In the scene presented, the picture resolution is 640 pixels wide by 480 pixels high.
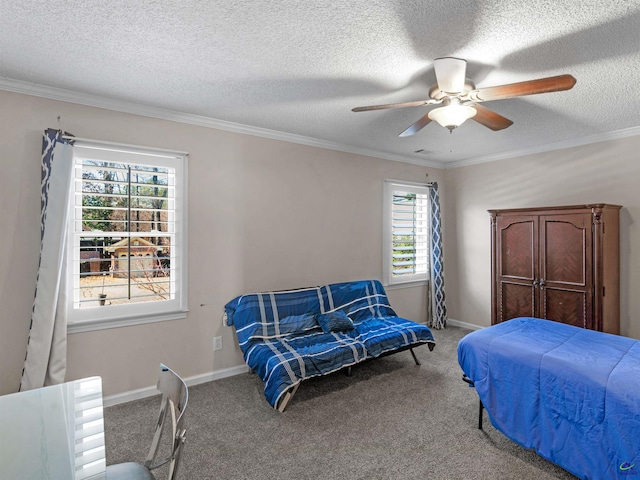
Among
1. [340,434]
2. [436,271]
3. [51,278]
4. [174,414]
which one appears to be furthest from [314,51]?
[436,271]

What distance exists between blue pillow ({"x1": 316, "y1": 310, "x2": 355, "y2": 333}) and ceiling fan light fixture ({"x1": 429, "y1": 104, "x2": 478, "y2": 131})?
2.12 meters

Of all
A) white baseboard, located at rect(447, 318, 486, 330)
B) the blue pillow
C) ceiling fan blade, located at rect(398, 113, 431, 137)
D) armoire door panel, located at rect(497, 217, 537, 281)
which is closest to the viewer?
ceiling fan blade, located at rect(398, 113, 431, 137)

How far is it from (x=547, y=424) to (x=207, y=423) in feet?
7.42

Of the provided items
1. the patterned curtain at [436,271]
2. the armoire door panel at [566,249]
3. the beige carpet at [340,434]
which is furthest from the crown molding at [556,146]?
the beige carpet at [340,434]

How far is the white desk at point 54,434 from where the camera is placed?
Result: 107cm

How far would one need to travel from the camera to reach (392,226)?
4.68 meters

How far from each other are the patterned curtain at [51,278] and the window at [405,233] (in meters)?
3.50

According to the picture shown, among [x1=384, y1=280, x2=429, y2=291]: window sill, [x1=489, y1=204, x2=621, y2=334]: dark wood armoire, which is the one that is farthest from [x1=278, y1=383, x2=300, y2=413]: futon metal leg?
[x1=489, y1=204, x2=621, y2=334]: dark wood armoire

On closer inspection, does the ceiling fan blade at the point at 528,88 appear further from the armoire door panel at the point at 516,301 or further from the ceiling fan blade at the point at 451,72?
the armoire door panel at the point at 516,301

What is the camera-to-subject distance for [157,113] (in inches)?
117

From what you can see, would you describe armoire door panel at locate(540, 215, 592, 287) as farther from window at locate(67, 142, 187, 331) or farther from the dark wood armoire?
window at locate(67, 142, 187, 331)

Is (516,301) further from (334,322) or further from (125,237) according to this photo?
(125,237)

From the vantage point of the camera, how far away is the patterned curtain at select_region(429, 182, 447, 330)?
4949 mm

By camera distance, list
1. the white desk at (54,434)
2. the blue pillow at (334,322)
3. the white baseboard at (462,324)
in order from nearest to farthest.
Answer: the white desk at (54,434)
the blue pillow at (334,322)
the white baseboard at (462,324)
